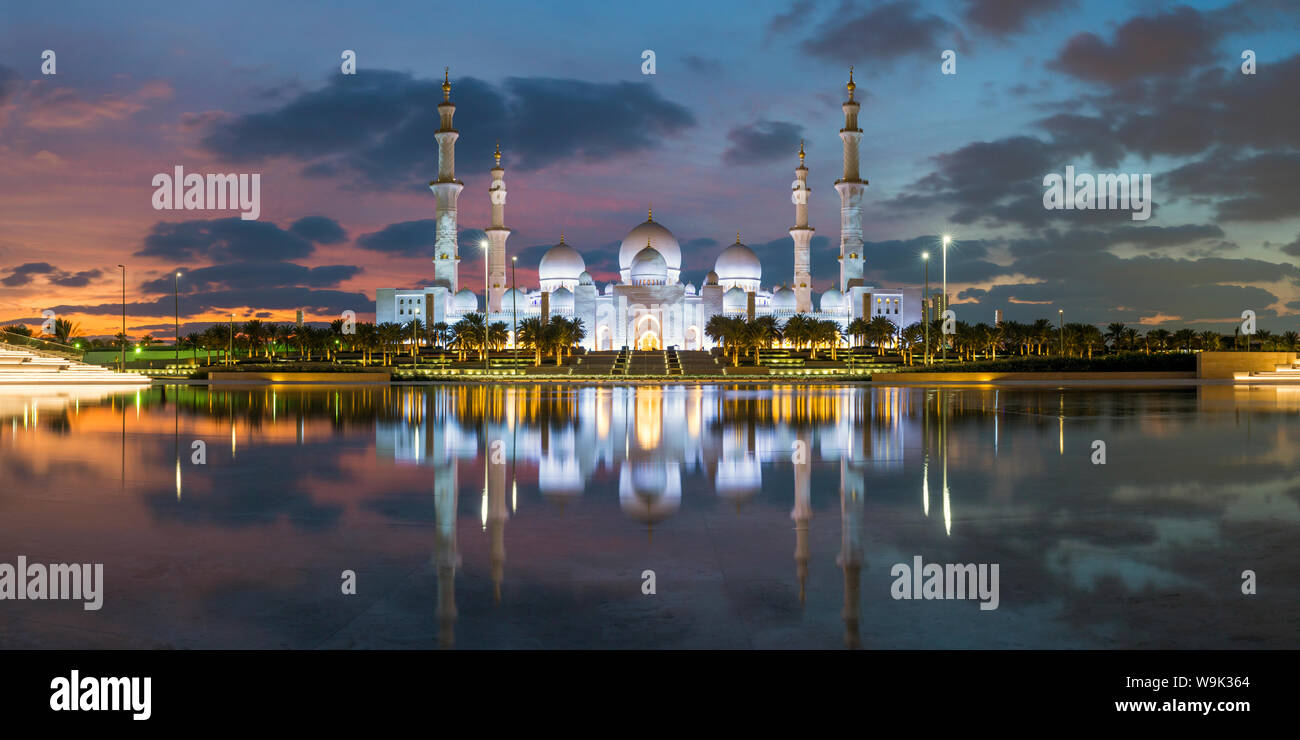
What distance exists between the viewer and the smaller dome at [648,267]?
93.2 metres

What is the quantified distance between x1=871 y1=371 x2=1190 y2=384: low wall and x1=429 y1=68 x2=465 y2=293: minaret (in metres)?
55.1

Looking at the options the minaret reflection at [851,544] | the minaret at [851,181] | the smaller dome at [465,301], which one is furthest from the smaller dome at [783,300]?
the minaret reflection at [851,544]

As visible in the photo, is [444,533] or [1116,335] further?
[1116,335]

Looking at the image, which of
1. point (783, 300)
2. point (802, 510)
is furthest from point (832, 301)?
point (802, 510)

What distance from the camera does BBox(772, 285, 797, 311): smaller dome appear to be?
99125mm

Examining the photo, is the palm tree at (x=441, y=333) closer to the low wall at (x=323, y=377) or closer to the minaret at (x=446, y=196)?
the minaret at (x=446, y=196)

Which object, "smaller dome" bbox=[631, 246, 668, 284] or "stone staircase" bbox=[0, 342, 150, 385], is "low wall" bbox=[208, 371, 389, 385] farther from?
"smaller dome" bbox=[631, 246, 668, 284]

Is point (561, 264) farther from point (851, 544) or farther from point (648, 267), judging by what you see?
point (851, 544)

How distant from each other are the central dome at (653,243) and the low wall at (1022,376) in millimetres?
50886

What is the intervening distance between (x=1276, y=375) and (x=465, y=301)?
77.5 metres

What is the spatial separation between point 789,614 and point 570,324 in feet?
211

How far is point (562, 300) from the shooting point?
3718 inches
